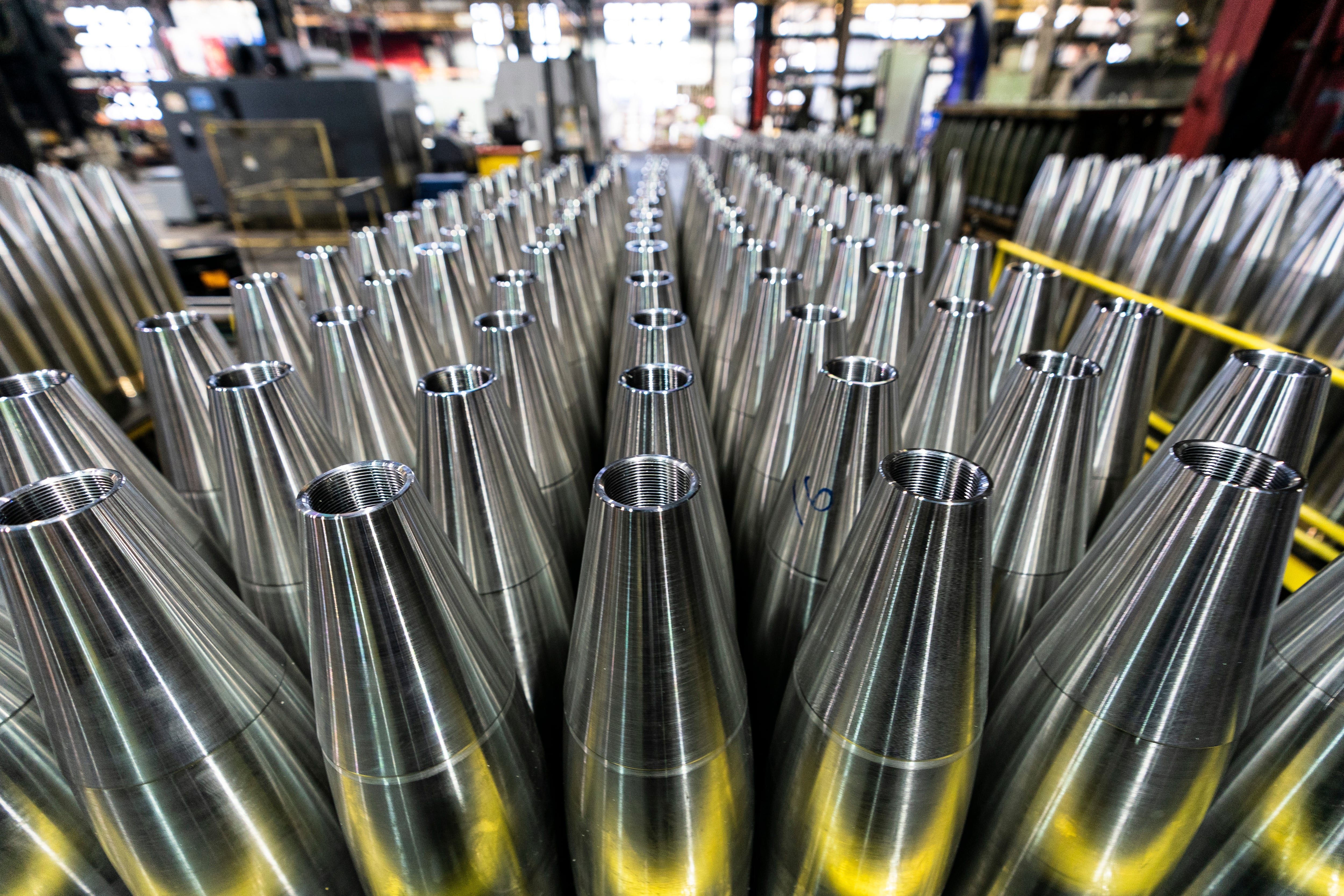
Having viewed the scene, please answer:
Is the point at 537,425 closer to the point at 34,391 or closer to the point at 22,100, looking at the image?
the point at 34,391

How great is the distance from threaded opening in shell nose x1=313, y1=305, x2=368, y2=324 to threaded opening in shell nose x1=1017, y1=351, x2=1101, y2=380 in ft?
2.37

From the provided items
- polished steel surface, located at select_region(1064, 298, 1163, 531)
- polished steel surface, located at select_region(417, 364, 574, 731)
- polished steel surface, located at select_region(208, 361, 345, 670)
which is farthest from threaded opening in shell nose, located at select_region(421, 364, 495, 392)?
polished steel surface, located at select_region(1064, 298, 1163, 531)

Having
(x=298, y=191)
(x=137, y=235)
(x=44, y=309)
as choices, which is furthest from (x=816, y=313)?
(x=298, y=191)

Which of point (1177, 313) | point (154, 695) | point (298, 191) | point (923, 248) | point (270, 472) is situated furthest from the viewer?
point (298, 191)

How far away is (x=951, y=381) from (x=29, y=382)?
38.2 inches

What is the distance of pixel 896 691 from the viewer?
0.41m

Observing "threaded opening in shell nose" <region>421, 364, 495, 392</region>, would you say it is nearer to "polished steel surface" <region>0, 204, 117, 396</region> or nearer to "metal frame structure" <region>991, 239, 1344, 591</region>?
"metal frame structure" <region>991, 239, 1344, 591</region>

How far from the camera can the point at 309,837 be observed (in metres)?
0.50

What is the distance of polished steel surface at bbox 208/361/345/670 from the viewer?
0.52m

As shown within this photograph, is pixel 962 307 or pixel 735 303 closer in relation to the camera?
pixel 962 307

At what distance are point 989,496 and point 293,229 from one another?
17.2 feet

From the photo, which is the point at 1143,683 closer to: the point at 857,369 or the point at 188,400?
the point at 857,369

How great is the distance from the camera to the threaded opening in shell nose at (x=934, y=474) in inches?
15.8

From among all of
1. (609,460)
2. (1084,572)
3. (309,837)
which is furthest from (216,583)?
(1084,572)
